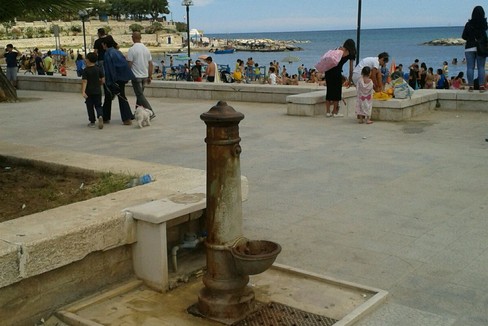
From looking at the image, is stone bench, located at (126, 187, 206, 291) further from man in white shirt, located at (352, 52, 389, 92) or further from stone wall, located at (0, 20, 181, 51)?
stone wall, located at (0, 20, 181, 51)

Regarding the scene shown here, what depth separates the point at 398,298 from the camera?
4262 millimetres

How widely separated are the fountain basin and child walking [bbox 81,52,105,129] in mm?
8073

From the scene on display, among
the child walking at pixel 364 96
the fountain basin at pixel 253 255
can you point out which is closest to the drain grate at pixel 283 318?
the fountain basin at pixel 253 255

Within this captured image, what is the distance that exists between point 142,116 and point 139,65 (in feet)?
4.01

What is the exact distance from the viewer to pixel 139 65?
12156mm

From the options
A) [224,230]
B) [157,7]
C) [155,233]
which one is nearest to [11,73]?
[155,233]

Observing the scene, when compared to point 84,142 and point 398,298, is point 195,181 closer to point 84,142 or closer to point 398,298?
point 398,298

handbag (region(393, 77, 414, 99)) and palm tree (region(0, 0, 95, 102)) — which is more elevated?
palm tree (region(0, 0, 95, 102))

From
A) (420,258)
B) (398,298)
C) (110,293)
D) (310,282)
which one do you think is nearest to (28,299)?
(110,293)

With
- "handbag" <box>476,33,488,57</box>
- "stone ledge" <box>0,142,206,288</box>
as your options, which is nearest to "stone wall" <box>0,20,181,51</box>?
"handbag" <box>476,33,488,57</box>

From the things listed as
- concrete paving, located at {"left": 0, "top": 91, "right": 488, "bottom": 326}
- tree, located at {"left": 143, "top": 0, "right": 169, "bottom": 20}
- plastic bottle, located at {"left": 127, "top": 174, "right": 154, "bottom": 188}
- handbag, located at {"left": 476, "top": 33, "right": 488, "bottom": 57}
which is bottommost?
concrete paving, located at {"left": 0, "top": 91, "right": 488, "bottom": 326}

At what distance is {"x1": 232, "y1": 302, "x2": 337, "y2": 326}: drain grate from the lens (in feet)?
12.7

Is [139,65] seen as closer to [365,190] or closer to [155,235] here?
[365,190]

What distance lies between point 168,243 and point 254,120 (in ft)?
25.6
